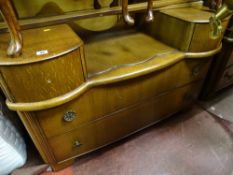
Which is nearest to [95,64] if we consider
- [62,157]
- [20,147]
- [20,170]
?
[62,157]

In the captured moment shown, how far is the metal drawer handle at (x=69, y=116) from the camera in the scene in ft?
2.64

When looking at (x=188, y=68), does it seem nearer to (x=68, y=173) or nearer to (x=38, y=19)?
(x=38, y=19)

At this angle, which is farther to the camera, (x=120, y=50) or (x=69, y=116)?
(x=120, y=50)

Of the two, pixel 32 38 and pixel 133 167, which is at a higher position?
pixel 32 38

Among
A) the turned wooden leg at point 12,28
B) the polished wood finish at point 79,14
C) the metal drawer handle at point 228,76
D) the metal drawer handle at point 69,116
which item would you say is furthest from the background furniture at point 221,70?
the turned wooden leg at point 12,28

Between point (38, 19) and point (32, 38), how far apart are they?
153 mm

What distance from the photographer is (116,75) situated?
2.58ft

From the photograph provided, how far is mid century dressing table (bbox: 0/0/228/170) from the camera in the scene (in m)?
0.62

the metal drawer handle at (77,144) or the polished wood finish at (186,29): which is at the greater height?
the polished wood finish at (186,29)

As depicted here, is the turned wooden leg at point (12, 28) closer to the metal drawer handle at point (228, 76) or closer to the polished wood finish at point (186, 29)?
the polished wood finish at point (186, 29)

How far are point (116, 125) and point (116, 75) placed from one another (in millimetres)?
385

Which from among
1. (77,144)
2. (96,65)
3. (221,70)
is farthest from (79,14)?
(221,70)

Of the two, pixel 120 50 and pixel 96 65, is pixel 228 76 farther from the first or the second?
pixel 96 65

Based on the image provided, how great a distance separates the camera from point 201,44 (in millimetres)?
976
